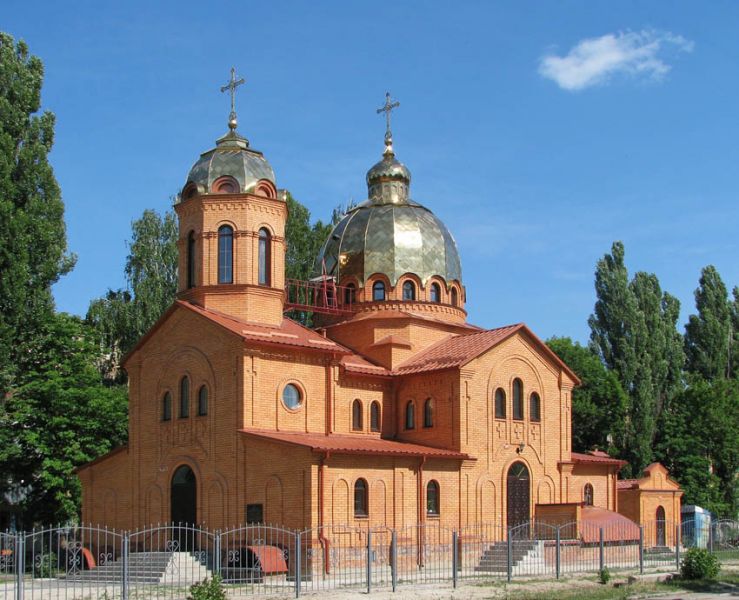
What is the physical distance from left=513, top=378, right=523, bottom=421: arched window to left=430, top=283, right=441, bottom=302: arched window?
14.0 feet

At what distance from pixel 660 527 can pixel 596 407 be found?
25.8 feet

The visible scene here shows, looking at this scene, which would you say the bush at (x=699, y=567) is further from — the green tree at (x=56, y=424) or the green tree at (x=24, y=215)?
the green tree at (x=24, y=215)

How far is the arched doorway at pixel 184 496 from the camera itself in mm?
30000

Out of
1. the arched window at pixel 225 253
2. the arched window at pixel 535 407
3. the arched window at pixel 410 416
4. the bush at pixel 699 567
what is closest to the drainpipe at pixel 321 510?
the arched window at pixel 410 416

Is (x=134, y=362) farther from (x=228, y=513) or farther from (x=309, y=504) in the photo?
(x=309, y=504)

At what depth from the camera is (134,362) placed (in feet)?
107

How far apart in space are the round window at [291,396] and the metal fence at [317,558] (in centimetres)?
377

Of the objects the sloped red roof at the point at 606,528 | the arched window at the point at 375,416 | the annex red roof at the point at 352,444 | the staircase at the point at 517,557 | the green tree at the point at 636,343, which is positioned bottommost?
the staircase at the point at 517,557

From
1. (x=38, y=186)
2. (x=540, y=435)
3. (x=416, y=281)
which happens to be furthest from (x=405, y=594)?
(x=38, y=186)

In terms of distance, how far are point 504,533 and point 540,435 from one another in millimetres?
3535

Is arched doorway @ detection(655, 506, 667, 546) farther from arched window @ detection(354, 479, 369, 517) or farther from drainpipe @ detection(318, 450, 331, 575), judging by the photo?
drainpipe @ detection(318, 450, 331, 575)

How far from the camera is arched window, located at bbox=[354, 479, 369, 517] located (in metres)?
28.5

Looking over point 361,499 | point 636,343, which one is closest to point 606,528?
point 361,499

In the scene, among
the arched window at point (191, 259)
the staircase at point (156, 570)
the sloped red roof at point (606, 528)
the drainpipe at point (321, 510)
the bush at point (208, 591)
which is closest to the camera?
the bush at point (208, 591)
